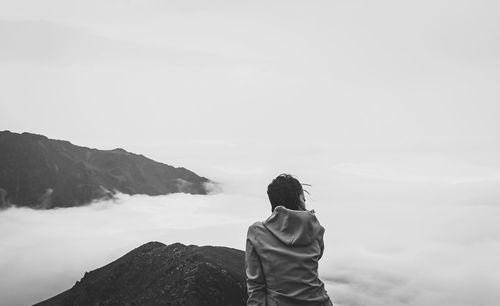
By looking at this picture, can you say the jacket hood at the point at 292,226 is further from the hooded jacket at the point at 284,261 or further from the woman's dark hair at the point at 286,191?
the woman's dark hair at the point at 286,191

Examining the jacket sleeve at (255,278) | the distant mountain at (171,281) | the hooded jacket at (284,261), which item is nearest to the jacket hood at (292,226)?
the hooded jacket at (284,261)

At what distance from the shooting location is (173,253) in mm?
56344

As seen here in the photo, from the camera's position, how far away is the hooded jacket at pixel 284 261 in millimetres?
5207

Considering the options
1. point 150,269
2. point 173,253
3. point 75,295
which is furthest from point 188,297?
point 75,295

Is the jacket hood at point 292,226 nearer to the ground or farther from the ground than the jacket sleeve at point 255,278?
farther from the ground

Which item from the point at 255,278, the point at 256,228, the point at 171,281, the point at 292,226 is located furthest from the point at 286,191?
the point at 171,281

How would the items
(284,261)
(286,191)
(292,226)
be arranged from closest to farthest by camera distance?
(284,261) → (292,226) → (286,191)

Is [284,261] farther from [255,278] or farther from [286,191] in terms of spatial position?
[286,191]

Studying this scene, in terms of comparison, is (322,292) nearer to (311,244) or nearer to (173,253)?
(311,244)

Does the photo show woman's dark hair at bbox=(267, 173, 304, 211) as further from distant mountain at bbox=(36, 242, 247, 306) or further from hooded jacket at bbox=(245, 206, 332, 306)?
distant mountain at bbox=(36, 242, 247, 306)

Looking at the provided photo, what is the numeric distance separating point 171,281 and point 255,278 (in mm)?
39801

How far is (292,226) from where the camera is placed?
5.36 m

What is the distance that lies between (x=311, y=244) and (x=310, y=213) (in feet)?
1.27

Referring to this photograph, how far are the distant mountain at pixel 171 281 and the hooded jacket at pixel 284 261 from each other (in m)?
32.4
